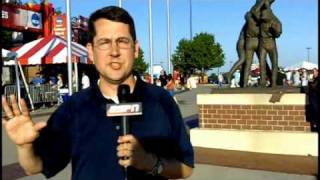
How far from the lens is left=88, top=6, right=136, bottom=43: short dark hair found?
2.44 meters

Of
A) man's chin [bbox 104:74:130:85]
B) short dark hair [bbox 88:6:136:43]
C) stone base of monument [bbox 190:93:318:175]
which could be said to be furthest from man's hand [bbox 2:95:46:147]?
stone base of monument [bbox 190:93:318:175]

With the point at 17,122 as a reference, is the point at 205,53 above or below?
above

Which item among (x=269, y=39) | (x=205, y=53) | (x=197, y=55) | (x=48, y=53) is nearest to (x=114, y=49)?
(x=269, y=39)

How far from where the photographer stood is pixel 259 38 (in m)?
10.5

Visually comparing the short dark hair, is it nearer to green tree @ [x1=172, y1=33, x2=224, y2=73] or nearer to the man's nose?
the man's nose

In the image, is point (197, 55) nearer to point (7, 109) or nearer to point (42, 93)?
point (42, 93)

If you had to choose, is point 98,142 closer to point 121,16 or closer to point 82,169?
point 82,169

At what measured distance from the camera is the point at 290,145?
9.20 metres

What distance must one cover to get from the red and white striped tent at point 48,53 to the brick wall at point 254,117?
11.4 metres

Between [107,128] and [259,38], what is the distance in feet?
27.5

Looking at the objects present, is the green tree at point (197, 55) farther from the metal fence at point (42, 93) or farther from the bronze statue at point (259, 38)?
the bronze statue at point (259, 38)

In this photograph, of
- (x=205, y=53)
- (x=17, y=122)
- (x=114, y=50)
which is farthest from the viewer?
(x=205, y=53)

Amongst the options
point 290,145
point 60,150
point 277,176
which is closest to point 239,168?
point 277,176

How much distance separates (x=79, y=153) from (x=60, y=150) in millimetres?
114
